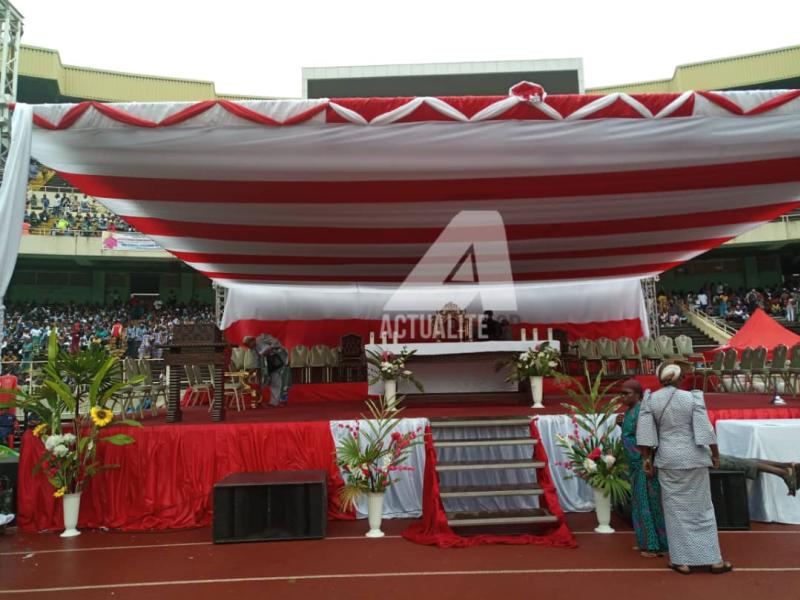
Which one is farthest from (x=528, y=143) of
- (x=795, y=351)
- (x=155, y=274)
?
(x=155, y=274)

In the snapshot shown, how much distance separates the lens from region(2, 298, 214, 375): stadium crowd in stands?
16.8m

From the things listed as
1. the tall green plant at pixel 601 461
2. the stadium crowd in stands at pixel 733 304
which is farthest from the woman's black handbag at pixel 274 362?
the stadium crowd in stands at pixel 733 304

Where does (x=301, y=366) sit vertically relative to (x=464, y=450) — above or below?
above

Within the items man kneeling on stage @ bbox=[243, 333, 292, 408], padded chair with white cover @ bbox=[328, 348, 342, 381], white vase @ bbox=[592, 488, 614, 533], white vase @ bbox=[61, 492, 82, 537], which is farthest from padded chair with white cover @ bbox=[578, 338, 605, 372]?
white vase @ bbox=[61, 492, 82, 537]

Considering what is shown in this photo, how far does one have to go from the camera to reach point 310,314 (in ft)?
38.7

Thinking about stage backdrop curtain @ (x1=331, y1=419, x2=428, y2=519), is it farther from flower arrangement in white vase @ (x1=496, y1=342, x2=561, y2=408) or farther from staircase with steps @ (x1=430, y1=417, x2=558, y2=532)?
flower arrangement in white vase @ (x1=496, y1=342, x2=561, y2=408)

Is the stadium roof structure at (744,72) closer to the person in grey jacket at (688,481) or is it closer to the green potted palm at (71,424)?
the person in grey jacket at (688,481)

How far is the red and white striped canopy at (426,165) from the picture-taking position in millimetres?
4727

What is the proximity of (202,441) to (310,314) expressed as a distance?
6.45 m

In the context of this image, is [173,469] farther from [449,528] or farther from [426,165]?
[426,165]

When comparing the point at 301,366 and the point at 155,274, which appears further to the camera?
the point at 155,274

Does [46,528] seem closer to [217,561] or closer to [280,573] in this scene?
[217,561]

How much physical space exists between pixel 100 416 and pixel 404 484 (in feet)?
9.13

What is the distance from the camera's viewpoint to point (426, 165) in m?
5.46
